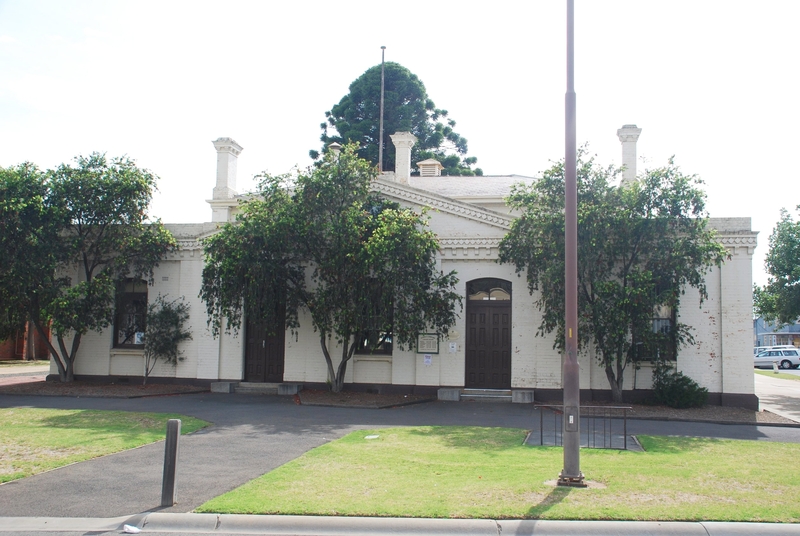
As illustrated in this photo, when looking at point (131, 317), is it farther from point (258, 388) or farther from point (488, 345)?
point (488, 345)

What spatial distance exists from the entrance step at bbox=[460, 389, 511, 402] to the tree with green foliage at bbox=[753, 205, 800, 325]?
1922cm

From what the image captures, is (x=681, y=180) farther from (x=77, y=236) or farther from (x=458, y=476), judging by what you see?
(x=77, y=236)

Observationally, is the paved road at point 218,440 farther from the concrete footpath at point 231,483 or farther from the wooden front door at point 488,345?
the wooden front door at point 488,345

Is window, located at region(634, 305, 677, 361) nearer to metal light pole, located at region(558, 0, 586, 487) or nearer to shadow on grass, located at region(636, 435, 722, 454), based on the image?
shadow on grass, located at region(636, 435, 722, 454)

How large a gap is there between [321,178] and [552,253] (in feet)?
21.4

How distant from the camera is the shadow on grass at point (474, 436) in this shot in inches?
471

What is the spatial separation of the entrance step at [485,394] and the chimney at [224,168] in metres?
10.8

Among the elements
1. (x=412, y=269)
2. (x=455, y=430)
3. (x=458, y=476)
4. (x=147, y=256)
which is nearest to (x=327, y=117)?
(x=147, y=256)

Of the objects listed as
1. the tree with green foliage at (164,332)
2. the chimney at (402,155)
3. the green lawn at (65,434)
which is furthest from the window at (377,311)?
the tree with green foliage at (164,332)

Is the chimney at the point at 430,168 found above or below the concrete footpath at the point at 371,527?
above

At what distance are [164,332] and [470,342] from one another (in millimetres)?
9358

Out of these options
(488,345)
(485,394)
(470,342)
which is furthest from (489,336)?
(485,394)

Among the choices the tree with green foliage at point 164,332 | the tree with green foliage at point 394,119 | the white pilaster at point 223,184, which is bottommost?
the tree with green foliage at point 164,332

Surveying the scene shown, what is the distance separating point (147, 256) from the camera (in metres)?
21.2
